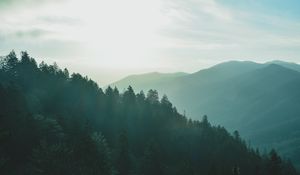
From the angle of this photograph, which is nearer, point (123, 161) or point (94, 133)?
point (123, 161)

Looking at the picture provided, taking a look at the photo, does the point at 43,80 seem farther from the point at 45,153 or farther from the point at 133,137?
the point at 45,153

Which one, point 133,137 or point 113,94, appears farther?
point 113,94

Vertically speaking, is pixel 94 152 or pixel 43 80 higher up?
pixel 43 80

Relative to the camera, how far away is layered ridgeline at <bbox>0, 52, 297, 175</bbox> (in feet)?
212

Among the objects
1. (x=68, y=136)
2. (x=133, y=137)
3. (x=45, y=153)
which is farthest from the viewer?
(x=133, y=137)

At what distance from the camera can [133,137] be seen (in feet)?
424

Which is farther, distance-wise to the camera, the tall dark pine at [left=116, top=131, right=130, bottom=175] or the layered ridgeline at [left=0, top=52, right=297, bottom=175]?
the tall dark pine at [left=116, top=131, right=130, bottom=175]

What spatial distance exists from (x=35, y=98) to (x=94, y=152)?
161ft

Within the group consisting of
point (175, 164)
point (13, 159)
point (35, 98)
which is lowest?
point (175, 164)

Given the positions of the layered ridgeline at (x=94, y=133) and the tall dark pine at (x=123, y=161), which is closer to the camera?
the layered ridgeline at (x=94, y=133)

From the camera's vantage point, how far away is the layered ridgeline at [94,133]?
64.8 m

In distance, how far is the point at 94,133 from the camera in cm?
9575

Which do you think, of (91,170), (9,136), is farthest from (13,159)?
(91,170)

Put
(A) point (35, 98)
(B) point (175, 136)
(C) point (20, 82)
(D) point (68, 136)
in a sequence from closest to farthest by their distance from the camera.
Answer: (D) point (68, 136) → (A) point (35, 98) → (C) point (20, 82) → (B) point (175, 136)
